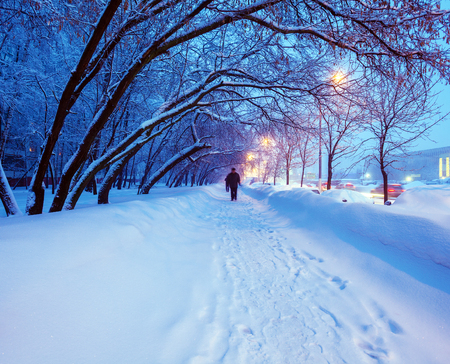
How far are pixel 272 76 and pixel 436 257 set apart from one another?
5.02 metres

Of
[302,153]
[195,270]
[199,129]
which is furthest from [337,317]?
[302,153]

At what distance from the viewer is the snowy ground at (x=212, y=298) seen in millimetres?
1702

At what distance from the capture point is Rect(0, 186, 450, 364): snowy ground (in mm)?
1702

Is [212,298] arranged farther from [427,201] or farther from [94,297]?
[427,201]

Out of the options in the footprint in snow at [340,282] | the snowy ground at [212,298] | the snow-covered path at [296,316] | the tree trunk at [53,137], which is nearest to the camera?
the snowy ground at [212,298]

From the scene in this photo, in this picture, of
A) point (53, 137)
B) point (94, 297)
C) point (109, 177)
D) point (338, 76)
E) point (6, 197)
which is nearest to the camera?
point (94, 297)

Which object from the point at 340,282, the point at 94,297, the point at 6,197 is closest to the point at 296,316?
the point at 340,282

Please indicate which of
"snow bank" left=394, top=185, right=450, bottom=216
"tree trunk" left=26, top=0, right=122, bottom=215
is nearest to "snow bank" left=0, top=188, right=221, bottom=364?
"tree trunk" left=26, top=0, right=122, bottom=215

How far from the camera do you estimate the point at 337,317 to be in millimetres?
2268

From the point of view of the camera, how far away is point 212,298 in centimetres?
259

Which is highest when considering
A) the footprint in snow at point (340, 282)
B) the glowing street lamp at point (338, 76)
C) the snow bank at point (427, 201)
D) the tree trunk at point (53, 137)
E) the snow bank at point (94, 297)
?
the glowing street lamp at point (338, 76)

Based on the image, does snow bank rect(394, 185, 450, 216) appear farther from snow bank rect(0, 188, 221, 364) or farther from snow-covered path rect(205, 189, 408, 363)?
snow bank rect(0, 188, 221, 364)

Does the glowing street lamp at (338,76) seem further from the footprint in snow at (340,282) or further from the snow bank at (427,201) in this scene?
the footprint in snow at (340,282)

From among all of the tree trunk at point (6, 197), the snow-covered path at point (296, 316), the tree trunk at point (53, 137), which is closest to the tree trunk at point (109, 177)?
the tree trunk at point (53, 137)
